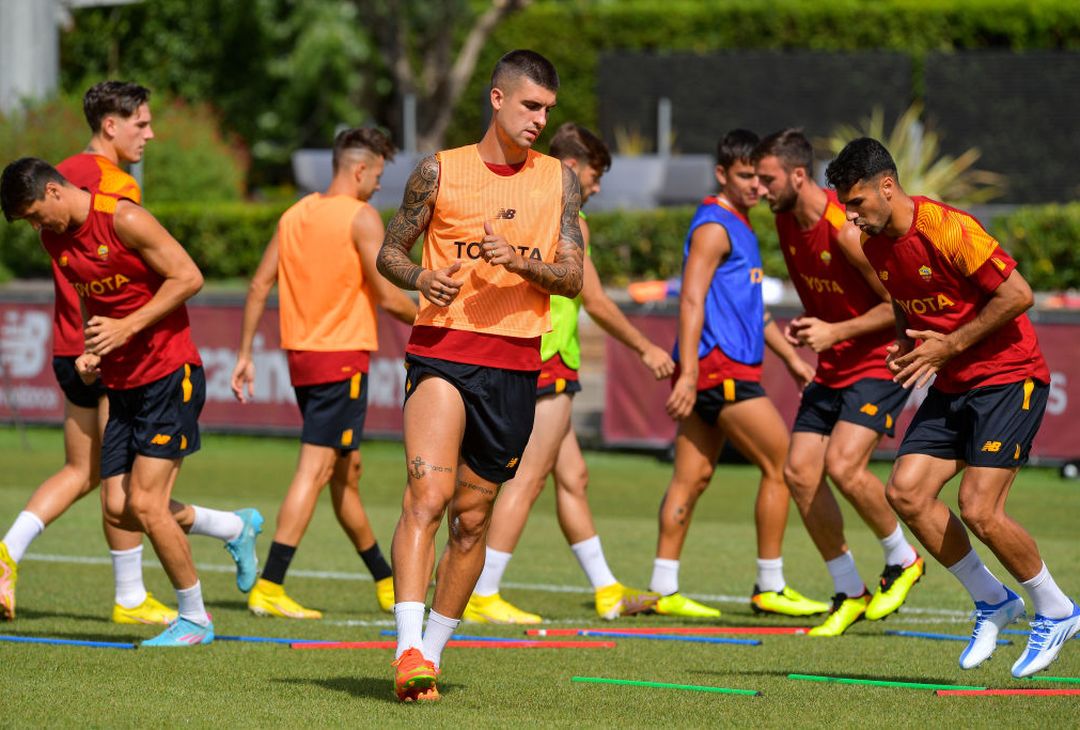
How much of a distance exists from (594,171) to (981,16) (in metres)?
23.8

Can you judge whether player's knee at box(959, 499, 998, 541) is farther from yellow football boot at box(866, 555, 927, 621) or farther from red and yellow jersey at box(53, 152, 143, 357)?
red and yellow jersey at box(53, 152, 143, 357)

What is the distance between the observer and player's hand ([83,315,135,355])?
736 centimetres

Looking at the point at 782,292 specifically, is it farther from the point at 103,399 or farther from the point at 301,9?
the point at 301,9

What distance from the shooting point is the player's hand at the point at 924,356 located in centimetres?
671

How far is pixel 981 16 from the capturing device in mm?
30672

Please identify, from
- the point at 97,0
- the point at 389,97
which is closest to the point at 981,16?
the point at 389,97

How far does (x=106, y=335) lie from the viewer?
24.1 feet

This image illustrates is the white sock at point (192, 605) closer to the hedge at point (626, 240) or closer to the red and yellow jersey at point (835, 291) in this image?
the red and yellow jersey at point (835, 291)

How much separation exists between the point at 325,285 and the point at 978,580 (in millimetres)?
3764

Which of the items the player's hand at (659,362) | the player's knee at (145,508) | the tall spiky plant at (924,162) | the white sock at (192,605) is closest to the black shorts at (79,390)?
the player's knee at (145,508)

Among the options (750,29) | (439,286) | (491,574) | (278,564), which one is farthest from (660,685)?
(750,29)

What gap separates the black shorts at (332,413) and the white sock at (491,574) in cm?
97

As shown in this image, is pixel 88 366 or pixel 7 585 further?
pixel 7 585

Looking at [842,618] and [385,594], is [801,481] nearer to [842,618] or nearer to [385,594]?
[842,618]
